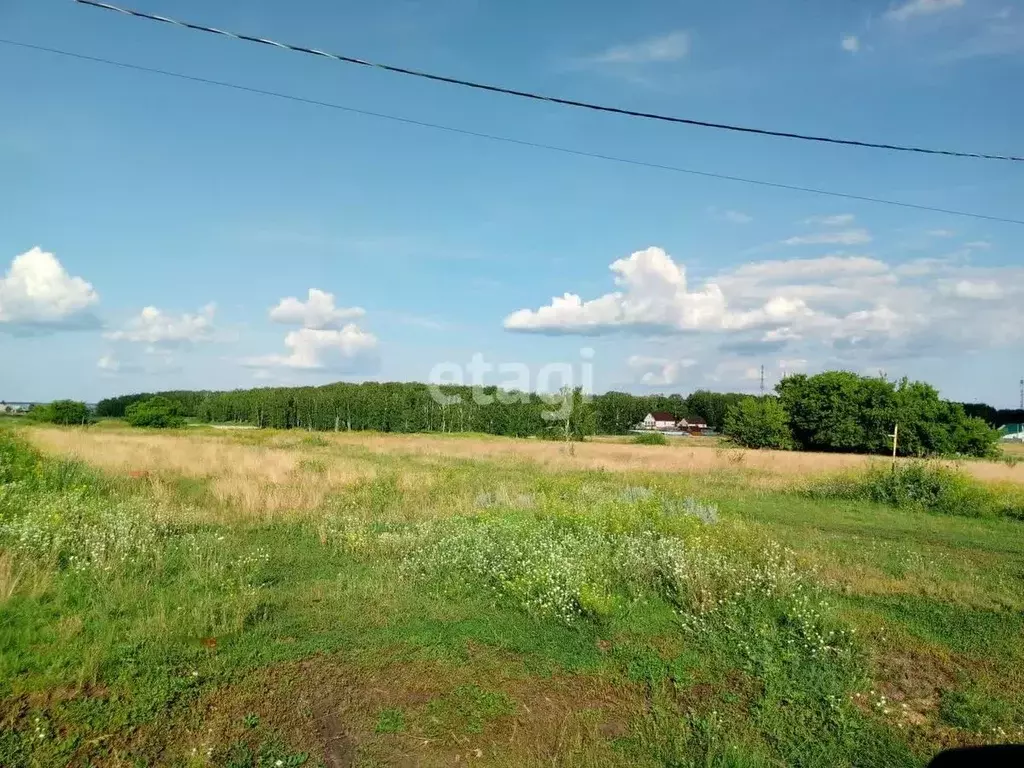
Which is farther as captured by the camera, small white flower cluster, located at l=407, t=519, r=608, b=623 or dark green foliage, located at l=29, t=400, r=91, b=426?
dark green foliage, located at l=29, t=400, r=91, b=426

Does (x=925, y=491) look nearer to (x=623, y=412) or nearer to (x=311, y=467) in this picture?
(x=311, y=467)

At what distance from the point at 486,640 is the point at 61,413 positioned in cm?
6338

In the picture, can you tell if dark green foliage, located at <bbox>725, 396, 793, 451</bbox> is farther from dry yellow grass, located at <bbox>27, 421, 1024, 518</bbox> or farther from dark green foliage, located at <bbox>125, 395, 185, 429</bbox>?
dark green foliage, located at <bbox>125, 395, 185, 429</bbox>

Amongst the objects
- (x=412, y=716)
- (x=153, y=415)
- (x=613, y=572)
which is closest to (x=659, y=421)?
(x=153, y=415)

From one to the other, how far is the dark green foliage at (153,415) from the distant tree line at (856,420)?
52290 mm

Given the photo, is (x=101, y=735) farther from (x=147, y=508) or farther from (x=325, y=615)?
(x=147, y=508)

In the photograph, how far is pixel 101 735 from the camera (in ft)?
13.4

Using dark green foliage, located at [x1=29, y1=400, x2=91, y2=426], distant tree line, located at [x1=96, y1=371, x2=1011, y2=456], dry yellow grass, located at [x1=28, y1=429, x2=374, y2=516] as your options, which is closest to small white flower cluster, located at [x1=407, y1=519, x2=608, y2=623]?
dry yellow grass, located at [x1=28, y1=429, x2=374, y2=516]

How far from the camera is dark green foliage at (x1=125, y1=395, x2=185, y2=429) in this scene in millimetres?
62156

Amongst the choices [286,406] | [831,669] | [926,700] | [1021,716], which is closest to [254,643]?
[831,669]

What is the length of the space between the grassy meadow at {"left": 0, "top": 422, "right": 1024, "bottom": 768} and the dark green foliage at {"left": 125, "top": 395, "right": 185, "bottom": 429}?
56325 millimetres

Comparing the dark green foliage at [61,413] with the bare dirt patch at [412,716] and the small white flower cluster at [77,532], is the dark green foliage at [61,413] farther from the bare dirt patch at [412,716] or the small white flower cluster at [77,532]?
the bare dirt patch at [412,716]

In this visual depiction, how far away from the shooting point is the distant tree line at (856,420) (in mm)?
45125

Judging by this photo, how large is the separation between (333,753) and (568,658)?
221cm
